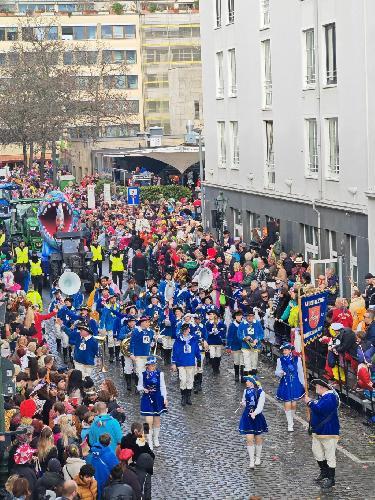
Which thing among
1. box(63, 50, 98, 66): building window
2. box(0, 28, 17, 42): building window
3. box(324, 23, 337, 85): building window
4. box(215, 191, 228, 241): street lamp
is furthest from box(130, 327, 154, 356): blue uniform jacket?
box(0, 28, 17, 42): building window

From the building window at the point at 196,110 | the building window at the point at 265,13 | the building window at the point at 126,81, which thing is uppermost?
the building window at the point at 265,13

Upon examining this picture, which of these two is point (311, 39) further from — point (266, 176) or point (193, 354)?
point (193, 354)

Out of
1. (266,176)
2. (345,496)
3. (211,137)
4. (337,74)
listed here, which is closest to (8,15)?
(211,137)

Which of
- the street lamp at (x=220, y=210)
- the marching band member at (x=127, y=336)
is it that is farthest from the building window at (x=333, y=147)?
the marching band member at (x=127, y=336)

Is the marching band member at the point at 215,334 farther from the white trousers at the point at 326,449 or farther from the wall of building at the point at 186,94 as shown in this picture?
the wall of building at the point at 186,94

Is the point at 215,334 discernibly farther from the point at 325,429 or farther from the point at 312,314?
the point at 325,429

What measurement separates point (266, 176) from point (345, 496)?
1058 inches

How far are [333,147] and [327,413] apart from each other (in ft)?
63.2

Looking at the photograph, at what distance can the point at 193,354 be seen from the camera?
26.8 m

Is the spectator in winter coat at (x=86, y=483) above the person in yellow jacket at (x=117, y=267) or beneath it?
above

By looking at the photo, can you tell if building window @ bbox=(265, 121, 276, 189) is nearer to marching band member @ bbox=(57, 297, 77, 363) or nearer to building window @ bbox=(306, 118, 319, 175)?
building window @ bbox=(306, 118, 319, 175)

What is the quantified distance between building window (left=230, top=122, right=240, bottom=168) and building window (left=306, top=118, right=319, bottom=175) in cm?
872

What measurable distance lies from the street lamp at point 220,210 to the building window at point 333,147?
32.4 feet

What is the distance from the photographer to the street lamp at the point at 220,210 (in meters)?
49.2
